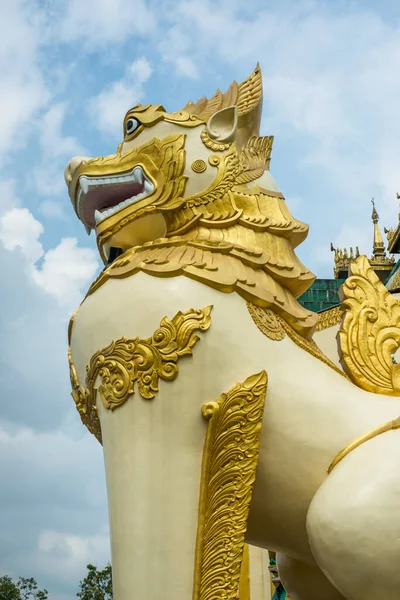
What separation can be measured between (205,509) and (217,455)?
0.27m

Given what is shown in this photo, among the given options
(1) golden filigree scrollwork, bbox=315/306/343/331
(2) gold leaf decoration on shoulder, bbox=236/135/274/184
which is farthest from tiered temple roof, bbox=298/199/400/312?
(2) gold leaf decoration on shoulder, bbox=236/135/274/184

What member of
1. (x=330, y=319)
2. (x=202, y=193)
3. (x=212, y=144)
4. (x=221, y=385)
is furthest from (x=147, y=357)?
(x=330, y=319)

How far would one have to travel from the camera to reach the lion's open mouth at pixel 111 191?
4.33 metres

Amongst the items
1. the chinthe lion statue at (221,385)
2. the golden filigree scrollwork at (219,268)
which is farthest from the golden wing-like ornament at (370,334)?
the golden filigree scrollwork at (219,268)

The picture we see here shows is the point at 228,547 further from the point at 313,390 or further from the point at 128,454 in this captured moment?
the point at 313,390

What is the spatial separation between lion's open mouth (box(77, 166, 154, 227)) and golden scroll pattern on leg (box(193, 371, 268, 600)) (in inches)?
57.3

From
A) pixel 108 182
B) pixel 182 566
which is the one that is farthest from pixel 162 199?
pixel 182 566

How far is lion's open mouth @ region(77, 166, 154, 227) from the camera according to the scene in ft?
14.2

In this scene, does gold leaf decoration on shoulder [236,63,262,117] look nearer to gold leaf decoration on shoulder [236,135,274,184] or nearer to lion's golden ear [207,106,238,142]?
lion's golden ear [207,106,238,142]

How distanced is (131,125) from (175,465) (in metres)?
2.23

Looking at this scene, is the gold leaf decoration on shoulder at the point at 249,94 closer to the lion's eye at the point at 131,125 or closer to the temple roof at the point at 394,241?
the lion's eye at the point at 131,125

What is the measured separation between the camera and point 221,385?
142 inches

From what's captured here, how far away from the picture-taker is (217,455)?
11.7 feet

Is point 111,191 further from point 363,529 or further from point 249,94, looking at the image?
point 363,529
